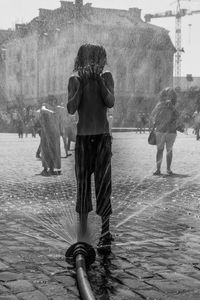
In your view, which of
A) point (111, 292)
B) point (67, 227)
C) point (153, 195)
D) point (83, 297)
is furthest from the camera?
point (153, 195)

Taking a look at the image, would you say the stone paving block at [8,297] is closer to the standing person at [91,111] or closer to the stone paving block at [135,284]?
the stone paving block at [135,284]

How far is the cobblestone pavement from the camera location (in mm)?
3762

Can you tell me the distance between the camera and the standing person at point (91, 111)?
4832 millimetres

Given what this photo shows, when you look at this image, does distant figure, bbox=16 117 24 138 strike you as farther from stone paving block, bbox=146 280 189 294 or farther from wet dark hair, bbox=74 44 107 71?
stone paving block, bbox=146 280 189 294

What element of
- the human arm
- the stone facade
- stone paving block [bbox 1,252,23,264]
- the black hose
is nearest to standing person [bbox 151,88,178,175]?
the human arm

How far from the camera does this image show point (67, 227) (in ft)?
18.8

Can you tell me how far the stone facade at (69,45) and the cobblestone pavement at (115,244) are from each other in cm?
1783

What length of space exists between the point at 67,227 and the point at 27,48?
102 feet

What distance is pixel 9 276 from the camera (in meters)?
4.00

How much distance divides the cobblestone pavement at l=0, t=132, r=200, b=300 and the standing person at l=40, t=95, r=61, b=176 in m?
2.57

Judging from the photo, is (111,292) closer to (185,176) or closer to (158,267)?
(158,267)

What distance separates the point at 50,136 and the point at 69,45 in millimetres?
21646

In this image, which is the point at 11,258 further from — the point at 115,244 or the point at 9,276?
the point at 115,244

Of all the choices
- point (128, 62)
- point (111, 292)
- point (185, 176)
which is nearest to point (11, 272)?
point (111, 292)
